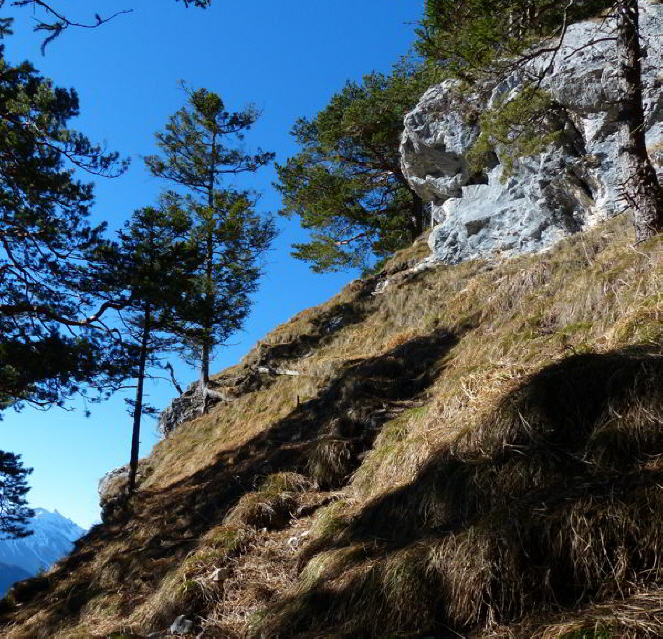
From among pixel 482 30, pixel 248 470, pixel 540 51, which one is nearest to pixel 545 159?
pixel 482 30

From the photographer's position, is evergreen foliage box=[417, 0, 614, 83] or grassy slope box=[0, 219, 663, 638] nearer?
grassy slope box=[0, 219, 663, 638]

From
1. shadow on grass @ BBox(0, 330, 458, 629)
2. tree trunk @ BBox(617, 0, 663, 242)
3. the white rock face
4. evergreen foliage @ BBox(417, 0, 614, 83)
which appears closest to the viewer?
shadow on grass @ BBox(0, 330, 458, 629)

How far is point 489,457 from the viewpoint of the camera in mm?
3912

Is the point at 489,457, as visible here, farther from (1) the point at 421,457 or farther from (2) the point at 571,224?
(2) the point at 571,224

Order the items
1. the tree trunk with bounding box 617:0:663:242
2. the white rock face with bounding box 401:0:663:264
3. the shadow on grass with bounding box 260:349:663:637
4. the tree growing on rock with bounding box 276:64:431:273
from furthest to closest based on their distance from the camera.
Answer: the tree growing on rock with bounding box 276:64:431:273, the white rock face with bounding box 401:0:663:264, the tree trunk with bounding box 617:0:663:242, the shadow on grass with bounding box 260:349:663:637

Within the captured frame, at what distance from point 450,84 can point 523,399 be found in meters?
13.0

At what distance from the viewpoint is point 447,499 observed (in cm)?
390

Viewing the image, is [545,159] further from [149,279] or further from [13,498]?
[13,498]

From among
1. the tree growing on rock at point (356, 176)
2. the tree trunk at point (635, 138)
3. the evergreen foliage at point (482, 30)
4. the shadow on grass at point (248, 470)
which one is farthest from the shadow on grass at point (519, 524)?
the tree growing on rock at point (356, 176)

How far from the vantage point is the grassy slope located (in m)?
2.83

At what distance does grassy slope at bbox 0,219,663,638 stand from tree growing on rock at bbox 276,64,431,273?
1006 centimetres

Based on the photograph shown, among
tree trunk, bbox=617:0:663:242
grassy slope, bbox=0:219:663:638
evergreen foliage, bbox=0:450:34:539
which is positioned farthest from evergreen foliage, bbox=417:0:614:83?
evergreen foliage, bbox=0:450:34:539

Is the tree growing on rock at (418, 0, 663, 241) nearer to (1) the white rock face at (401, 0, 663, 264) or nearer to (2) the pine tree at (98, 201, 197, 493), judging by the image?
(1) the white rock face at (401, 0, 663, 264)

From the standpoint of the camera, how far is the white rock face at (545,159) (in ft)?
34.6
